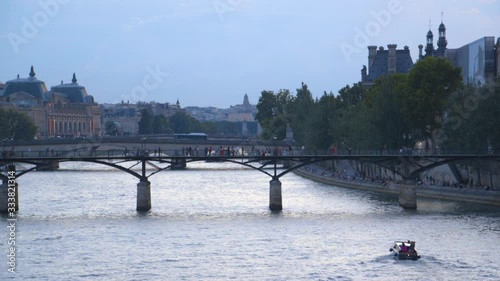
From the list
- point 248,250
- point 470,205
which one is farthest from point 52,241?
point 470,205

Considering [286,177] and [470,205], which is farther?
[286,177]

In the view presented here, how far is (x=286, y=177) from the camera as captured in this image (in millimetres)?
109062

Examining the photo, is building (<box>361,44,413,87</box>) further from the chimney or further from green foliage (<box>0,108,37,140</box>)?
green foliage (<box>0,108,37,140</box>)

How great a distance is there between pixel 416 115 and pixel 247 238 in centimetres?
3575

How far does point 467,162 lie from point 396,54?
6750cm

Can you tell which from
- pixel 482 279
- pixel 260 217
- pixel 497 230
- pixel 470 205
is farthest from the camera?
pixel 470 205

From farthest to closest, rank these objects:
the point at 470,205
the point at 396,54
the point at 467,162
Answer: the point at 396,54 → the point at 467,162 → the point at 470,205

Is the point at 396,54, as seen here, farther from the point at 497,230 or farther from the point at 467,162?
the point at 497,230

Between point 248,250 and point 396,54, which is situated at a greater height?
point 396,54

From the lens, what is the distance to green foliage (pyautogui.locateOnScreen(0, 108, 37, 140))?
154625 mm

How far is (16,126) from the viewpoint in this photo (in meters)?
159

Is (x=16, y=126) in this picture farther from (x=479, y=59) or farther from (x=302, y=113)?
(x=479, y=59)

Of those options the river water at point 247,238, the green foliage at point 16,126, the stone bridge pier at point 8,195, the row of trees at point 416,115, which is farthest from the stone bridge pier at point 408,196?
the green foliage at point 16,126

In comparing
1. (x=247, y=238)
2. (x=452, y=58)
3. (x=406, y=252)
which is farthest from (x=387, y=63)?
(x=406, y=252)
